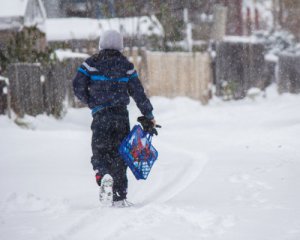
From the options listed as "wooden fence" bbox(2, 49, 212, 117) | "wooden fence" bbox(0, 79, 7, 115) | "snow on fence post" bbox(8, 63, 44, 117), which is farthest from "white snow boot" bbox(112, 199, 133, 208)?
"wooden fence" bbox(2, 49, 212, 117)

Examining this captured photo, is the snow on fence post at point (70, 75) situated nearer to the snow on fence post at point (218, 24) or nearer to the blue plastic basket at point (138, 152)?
the blue plastic basket at point (138, 152)

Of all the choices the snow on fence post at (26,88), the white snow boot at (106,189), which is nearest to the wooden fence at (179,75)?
the snow on fence post at (26,88)

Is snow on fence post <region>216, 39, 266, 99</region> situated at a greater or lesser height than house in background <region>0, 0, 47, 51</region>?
lesser

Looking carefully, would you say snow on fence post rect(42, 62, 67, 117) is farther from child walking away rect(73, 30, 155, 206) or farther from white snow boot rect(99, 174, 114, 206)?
white snow boot rect(99, 174, 114, 206)

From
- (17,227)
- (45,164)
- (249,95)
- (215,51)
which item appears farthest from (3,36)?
(17,227)

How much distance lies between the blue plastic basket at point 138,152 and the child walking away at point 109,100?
0.13 meters

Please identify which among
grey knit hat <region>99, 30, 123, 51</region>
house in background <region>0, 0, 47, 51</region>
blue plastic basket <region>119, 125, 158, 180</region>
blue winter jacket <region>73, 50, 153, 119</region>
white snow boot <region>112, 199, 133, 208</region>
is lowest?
white snow boot <region>112, 199, 133, 208</region>

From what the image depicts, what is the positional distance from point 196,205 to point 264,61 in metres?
19.6

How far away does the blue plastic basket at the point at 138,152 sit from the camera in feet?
17.7

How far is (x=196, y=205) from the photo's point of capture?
520 centimetres

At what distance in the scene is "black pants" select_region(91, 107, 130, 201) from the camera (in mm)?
5430

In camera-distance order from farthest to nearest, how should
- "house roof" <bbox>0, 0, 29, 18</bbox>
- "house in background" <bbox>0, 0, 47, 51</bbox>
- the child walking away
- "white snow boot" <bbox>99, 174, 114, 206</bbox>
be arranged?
"house roof" <bbox>0, 0, 29, 18</bbox>, "house in background" <bbox>0, 0, 47, 51</bbox>, the child walking away, "white snow boot" <bbox>99, 174, 114, 206</bbox>

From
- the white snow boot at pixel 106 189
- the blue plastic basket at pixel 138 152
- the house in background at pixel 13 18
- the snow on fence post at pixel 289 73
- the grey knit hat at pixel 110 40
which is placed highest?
the house in background at pixel 13 18

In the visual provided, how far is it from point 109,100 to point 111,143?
402mm
